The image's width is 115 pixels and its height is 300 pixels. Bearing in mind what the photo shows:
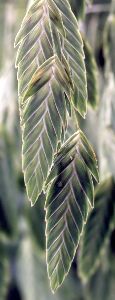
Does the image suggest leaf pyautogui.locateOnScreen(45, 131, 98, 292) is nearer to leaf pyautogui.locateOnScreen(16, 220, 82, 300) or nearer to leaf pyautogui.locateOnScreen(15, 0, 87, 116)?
leaf pyautogui.locateOnScreen(15, 0, 87, 116)

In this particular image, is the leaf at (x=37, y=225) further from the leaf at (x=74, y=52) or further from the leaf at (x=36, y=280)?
the leaf at (x=74, y=52)

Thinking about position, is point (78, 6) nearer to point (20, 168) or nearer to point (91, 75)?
point (91, 75)

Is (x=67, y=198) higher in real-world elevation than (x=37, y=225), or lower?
higher

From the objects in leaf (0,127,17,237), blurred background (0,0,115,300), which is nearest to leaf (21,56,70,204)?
blurred background (0,0,115,300)

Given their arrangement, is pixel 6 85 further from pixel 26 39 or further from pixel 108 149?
pixel 26 39

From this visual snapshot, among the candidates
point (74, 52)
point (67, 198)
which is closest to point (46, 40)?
point (74, 52)

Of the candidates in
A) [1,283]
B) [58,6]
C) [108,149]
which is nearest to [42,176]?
[58,6]
